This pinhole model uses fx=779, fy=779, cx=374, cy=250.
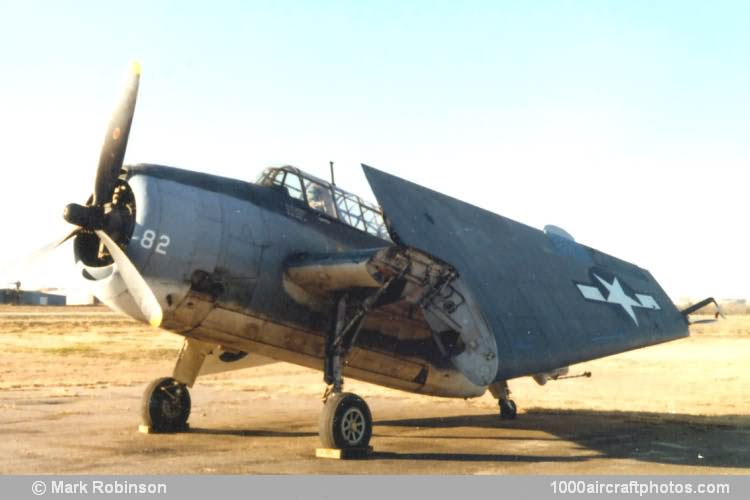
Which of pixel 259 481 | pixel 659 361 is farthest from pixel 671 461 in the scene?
pixel 659 361

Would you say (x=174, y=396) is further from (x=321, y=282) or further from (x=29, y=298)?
(x=29, y=298)

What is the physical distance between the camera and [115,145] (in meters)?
10.5

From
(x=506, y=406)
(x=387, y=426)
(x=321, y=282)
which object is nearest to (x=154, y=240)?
(x=321, y=282)

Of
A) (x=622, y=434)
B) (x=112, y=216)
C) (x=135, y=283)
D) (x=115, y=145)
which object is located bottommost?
(x=622, y=434)

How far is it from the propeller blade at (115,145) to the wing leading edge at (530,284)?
12.9 ft

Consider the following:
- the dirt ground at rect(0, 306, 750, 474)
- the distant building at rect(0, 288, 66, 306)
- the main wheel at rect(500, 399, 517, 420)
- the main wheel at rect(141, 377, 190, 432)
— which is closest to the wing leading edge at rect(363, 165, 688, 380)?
the dirt ground at rect(0, 306, 750, 474)

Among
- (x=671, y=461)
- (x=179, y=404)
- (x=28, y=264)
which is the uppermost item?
(x=28, y=264)

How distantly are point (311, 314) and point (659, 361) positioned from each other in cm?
2979

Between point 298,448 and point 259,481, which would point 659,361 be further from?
point 259,481

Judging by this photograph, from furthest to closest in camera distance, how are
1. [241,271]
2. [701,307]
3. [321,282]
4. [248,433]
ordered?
[701,307], [248,433], [321,282], [241,271]

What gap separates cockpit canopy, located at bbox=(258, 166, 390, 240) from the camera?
12344mm

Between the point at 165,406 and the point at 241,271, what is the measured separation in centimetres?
419

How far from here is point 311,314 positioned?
40.2ft

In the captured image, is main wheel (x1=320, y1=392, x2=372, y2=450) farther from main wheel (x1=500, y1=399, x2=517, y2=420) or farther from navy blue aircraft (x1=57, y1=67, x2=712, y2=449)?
main wheel (x1=500, y1=399, x2=517, y2=420)
